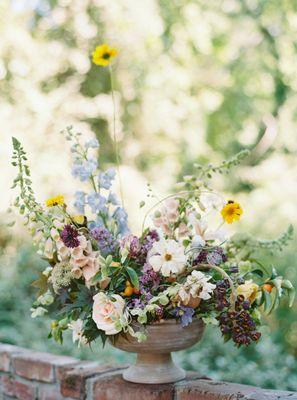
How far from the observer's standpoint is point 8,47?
249 inches

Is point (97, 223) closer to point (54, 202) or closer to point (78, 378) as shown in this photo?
point (54, 202)

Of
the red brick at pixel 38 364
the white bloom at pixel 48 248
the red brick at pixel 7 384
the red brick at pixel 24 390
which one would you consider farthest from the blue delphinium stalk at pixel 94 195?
the red brick at pixel 7 384

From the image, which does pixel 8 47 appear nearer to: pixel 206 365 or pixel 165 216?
pixel 206 365

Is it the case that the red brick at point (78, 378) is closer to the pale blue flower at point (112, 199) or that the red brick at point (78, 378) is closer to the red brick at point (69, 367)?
the red brick at point (69, 367)

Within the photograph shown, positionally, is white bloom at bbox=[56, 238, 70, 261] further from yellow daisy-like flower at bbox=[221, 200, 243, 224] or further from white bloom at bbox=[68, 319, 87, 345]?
yellow daisy-like flower at bbox=[221, 200, 243, 224]

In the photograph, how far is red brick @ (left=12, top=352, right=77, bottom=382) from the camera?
2061 mm

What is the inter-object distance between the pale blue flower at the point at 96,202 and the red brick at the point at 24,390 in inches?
30.3

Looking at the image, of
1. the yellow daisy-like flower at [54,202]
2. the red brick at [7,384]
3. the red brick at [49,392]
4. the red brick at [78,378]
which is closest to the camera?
the yellow daisy-like flower at [54,202]

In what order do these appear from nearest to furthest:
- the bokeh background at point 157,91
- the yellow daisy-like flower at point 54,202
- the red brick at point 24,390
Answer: the yellow daisy-like flower at point 54,202
the red brick at point 24,390
the bokeh background at point 157,91

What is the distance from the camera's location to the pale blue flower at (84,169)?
5.43ft

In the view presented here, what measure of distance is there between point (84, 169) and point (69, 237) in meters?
0.21

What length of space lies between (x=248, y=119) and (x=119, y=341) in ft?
18.9

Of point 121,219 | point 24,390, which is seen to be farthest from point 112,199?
point 24,390

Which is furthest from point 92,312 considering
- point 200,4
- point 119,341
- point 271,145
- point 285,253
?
point 271,145
